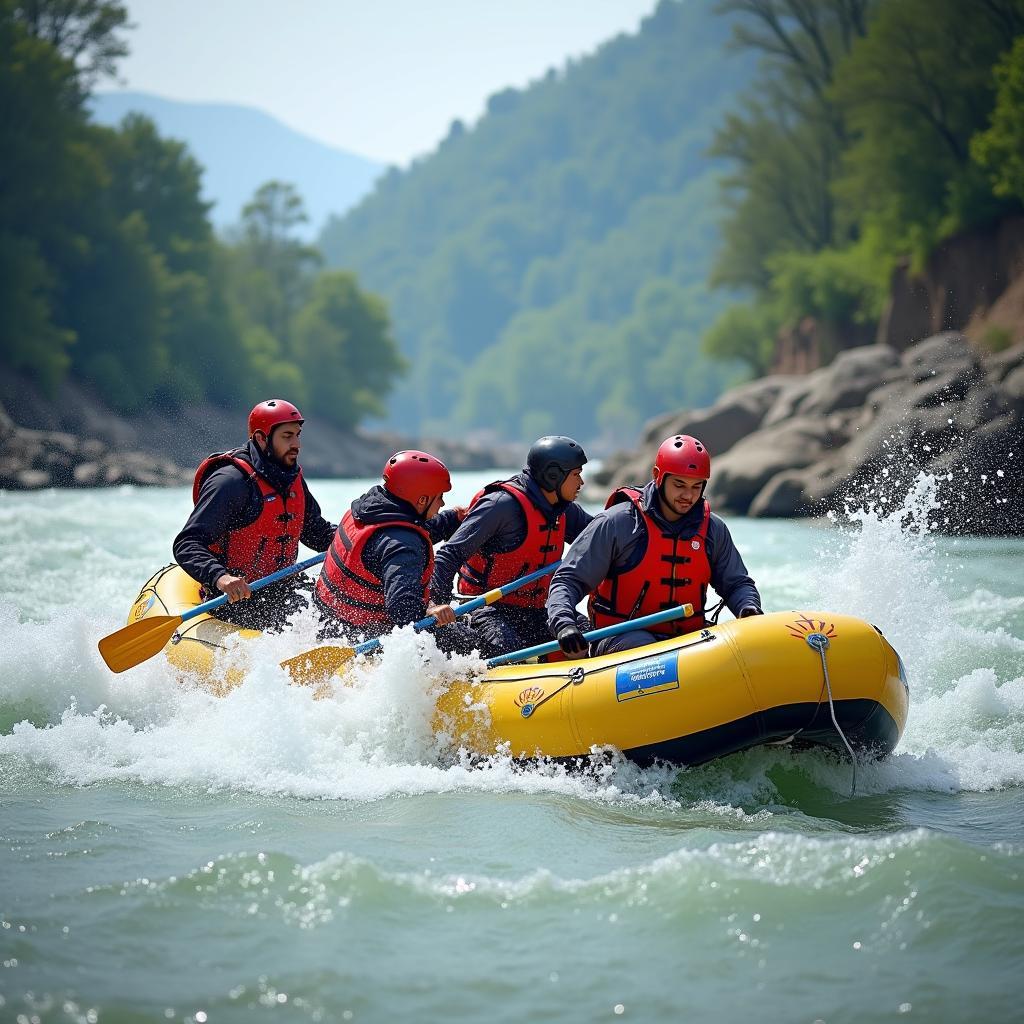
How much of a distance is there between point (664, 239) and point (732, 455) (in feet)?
400

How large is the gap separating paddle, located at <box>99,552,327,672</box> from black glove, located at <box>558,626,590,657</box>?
5.13ft

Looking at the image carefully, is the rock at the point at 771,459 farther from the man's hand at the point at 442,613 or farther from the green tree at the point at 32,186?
the green tree at the point at 32,186

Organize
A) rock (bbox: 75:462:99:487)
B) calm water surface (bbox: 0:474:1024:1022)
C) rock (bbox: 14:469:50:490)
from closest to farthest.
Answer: calm water surface (bbox: 0:474:1024:1022) < rock (bbox: 14:469:50:490) < rock (bbox: 75:462:99:487)

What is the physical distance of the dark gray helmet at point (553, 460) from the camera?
611 cm

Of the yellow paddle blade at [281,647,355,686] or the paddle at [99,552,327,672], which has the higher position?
the paddle at [99,552,327,672]

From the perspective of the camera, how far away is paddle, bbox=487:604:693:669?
217 inches

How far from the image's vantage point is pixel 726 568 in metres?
5.85

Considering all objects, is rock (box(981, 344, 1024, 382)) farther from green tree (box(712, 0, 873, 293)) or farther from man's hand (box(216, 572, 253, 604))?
green tree (box(712, 0, 873, 293))

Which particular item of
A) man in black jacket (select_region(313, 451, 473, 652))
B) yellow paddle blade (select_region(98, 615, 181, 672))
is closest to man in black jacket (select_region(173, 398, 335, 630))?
yellow paddle blade (select_region(98, 615, 181, 672))

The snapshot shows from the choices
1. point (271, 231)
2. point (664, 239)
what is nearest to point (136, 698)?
point (271, 231)

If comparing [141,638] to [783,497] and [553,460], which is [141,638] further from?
[783,497]

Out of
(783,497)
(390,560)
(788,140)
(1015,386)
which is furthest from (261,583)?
(788,140)

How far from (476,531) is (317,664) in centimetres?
99

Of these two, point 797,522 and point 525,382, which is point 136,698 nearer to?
point 797,522
